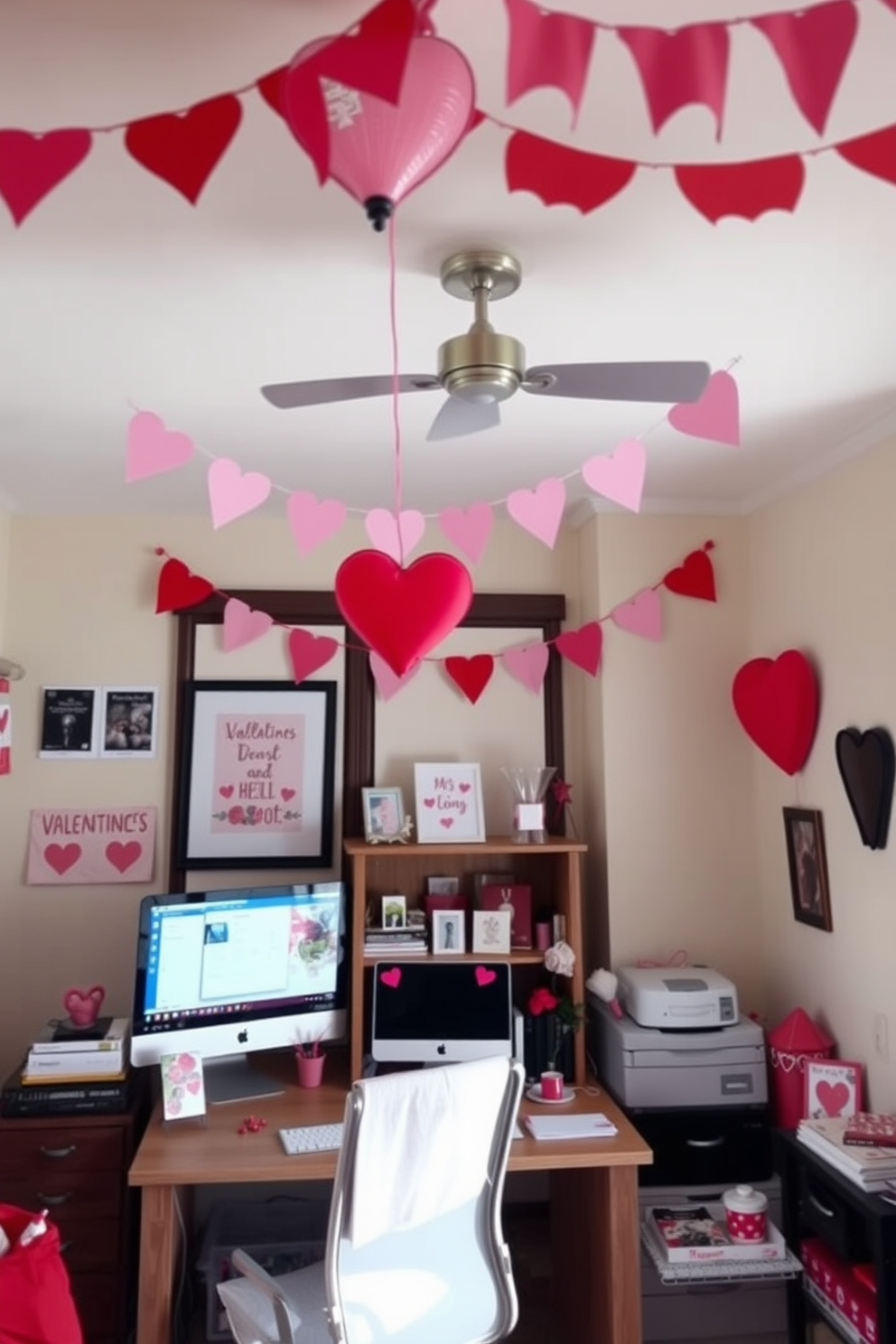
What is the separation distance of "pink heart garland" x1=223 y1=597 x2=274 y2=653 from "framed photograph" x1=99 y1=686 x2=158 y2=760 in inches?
11.7

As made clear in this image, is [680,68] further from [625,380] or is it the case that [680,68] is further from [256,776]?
[256,776]

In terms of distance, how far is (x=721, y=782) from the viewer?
292 cm

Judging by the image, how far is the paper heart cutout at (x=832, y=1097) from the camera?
2309 millimetres

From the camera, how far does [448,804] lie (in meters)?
2.81

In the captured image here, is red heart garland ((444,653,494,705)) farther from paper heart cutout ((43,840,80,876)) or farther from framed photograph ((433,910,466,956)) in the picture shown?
paper heart cutout ((43,840,80,876))

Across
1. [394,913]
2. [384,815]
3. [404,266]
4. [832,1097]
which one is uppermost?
[404,266]

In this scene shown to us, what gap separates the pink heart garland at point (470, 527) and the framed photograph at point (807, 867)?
1213 mm

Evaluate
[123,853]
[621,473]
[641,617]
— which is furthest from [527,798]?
[123,853]

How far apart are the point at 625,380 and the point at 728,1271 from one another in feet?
6.71

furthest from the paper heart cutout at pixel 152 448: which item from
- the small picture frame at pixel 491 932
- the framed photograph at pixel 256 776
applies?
the small picture frame at pixel 491 932

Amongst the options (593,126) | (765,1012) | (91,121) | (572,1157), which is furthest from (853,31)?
(765,1012)

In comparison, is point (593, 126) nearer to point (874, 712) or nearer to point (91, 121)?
point (91, 121)

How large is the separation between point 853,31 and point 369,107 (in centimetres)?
46

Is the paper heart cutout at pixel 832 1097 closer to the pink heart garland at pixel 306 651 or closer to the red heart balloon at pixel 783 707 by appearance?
the red heart balloon at pixel 783 707
